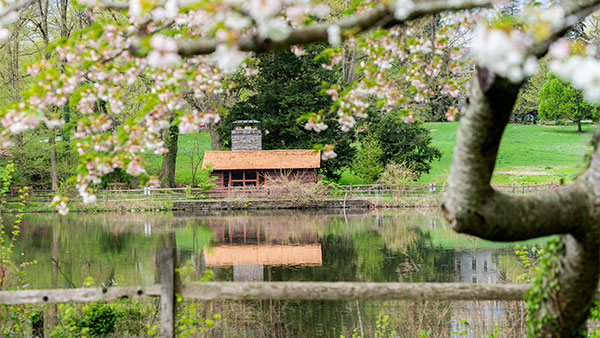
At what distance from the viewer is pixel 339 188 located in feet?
113

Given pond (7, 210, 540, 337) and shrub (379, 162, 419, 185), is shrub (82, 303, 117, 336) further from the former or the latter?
shrub (379, 162, 419, 185)

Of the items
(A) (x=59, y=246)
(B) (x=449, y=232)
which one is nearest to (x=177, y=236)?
(A) (x=59, y=246)

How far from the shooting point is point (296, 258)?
15.6 meters

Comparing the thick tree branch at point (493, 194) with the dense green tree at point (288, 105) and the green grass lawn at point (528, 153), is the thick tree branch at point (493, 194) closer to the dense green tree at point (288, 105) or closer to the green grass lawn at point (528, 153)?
the green grass lawn at point (528, 153)

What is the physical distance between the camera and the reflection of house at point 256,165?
110ft

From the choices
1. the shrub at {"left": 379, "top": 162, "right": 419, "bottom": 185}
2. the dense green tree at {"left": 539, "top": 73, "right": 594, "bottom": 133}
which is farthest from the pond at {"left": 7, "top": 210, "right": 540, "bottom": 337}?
the dense green tree at {"left": 539, "top": 73, "right": 594, "bottom": 133}

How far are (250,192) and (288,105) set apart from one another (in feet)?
23.6

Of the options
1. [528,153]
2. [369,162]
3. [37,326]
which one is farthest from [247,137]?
[37,326]

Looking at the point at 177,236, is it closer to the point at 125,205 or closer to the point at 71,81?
the point at 125,205

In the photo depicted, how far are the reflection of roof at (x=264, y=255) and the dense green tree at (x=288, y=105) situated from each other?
17874 millimetres

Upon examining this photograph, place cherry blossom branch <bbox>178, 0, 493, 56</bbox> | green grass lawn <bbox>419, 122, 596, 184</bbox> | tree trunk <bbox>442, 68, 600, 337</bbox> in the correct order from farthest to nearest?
green grass lawn <bbox>419, 122, 596, 184</bbox>
tree trunk <bbox>442, 68, 600, 337</bbox>
cherry blossom branch <bbox>178, 0, 493, 56</bbox>

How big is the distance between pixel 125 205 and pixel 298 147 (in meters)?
11.7

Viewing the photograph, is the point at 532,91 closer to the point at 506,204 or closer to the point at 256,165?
the point at 256,165

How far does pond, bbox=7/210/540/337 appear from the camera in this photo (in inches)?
347
